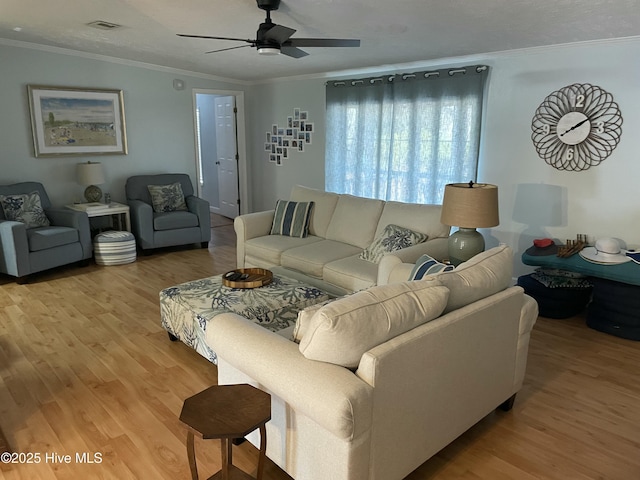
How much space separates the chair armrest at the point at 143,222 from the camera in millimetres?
5625

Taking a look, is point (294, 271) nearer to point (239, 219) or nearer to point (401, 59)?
point (239, 219)


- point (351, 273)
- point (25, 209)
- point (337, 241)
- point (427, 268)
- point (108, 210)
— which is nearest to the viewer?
point (427, 268)

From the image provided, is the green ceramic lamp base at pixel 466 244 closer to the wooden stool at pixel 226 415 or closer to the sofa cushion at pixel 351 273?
the sofa cushion at pixel 351 273

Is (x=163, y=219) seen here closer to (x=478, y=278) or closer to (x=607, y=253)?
(x=478, y=278)

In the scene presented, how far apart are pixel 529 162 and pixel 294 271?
7.74 ft

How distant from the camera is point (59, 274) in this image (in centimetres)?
505

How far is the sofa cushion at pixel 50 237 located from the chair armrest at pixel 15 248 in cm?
8

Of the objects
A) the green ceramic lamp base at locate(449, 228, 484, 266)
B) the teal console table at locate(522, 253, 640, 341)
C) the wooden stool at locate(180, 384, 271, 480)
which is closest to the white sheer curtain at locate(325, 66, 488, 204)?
the teal console table at locate(522, 253, 640, 341)

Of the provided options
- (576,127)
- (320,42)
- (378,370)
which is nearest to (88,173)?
(320,42)

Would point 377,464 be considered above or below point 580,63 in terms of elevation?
below

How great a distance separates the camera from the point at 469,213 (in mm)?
2996

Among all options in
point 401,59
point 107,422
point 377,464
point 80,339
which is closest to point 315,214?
point 401,59

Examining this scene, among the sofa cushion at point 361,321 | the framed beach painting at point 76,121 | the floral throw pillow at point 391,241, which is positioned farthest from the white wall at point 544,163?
the framed beach painting at point 76,121

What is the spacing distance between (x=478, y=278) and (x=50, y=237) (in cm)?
433
